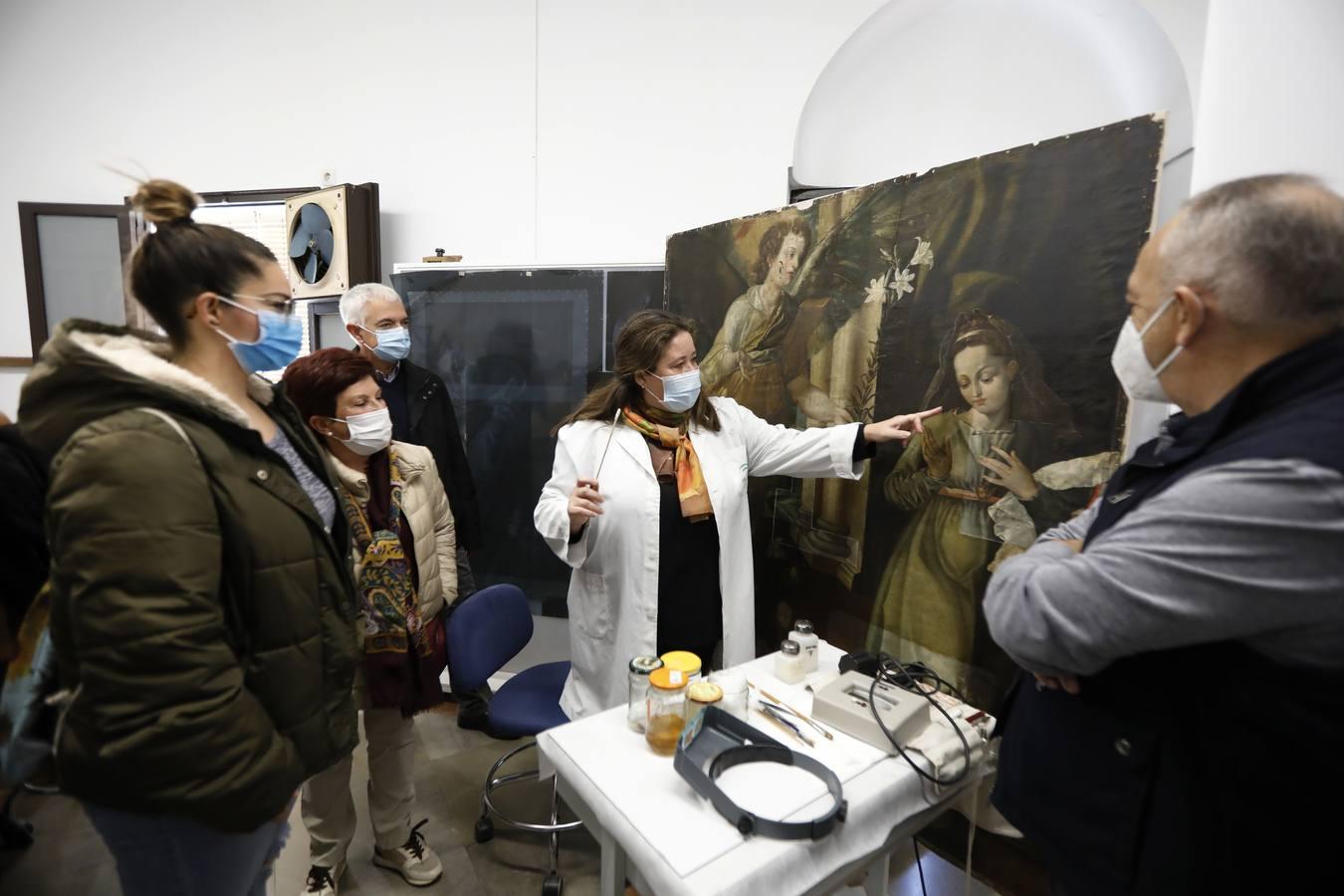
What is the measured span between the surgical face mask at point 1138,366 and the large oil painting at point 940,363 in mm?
336

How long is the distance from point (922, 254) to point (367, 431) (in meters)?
1.66

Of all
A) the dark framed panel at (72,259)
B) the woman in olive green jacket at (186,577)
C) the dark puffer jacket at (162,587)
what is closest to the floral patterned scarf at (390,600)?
the woman in olive green jacket at (186,577)

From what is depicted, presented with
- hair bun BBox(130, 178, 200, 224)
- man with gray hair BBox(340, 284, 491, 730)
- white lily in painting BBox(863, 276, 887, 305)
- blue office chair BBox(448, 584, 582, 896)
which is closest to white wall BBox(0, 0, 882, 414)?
man with gray hair BBox(340, 284, 491, 730)

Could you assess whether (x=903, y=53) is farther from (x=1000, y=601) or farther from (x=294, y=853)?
(x=294, y=853)

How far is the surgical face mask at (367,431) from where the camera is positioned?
5.74 ft

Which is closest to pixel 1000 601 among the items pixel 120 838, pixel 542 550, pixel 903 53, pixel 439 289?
pixel 120 838

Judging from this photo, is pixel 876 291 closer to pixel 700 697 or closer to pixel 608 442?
pixel 608 442

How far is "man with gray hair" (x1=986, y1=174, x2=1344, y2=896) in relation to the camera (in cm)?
73

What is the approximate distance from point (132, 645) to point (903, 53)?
2645mm

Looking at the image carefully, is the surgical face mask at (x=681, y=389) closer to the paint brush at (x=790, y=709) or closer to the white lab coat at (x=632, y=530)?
the white lab coat at (x=632, y=530)

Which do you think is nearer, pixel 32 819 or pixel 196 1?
pixel 32 819

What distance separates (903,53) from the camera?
2.12 meters

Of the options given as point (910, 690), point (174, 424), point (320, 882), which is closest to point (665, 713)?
point (910, 690)

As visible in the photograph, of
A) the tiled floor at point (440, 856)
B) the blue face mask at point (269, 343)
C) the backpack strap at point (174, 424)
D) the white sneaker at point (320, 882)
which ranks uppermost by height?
the blue face mask at point (269, 343)
